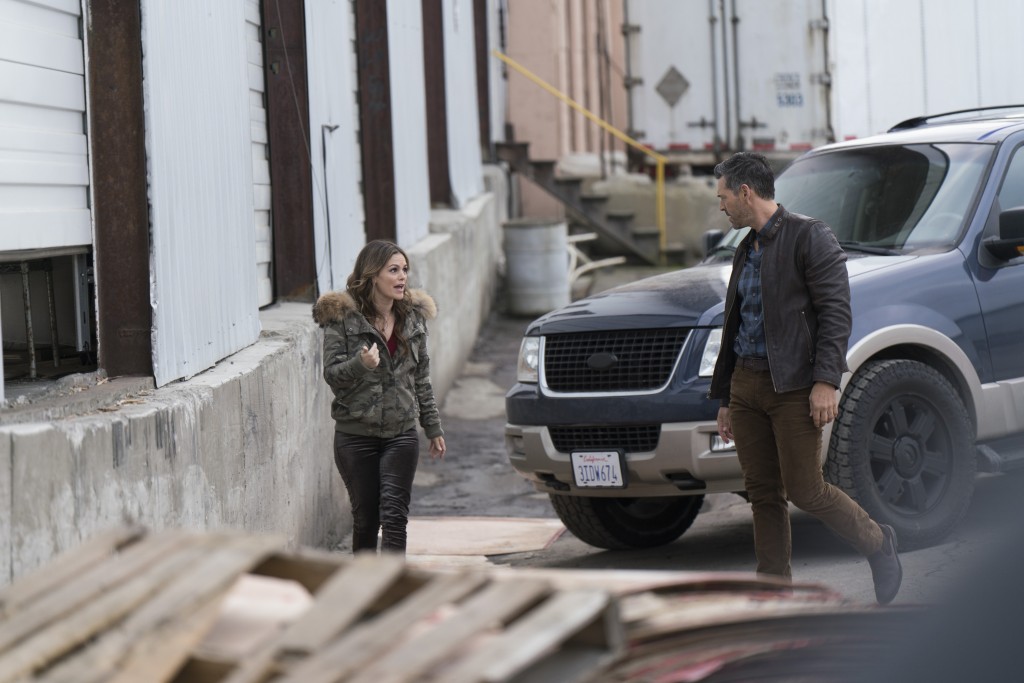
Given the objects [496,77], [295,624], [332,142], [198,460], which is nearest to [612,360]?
[198,460]

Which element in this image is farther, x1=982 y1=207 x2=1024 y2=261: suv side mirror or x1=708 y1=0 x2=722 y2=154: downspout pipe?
x1=708 y1=0 x2=722 y2=154: downspout pipe

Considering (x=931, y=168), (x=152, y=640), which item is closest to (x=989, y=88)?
(x=931, y=168)

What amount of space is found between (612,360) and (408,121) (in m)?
6.82

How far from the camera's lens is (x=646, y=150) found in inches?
774

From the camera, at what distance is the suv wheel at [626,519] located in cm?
766

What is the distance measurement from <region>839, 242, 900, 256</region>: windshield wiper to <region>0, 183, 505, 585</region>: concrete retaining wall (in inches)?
116

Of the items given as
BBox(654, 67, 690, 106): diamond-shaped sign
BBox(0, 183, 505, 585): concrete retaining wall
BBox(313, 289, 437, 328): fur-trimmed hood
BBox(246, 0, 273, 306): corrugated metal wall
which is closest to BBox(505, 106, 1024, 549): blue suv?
BBox(0, 183, 505, 585): concrete retaining wall

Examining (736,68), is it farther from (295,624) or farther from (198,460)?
(295,624)

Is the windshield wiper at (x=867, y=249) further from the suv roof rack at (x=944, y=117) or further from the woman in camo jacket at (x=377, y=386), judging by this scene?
the woman in camo jacket at (x=377, y=386)

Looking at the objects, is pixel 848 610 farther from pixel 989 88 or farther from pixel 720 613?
pixel 989 88

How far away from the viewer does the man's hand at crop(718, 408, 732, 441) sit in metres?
6.16

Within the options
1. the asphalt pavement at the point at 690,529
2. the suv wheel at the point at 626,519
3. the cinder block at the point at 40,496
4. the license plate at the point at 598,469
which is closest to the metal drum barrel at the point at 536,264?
the asphalt pavement at the point at 690,529

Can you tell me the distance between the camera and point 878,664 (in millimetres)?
2506

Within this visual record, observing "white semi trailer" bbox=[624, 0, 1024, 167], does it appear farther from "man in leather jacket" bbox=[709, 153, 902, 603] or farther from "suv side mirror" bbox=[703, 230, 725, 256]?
"man in leather jacket" bbox=[709, 153, 902, 603]
